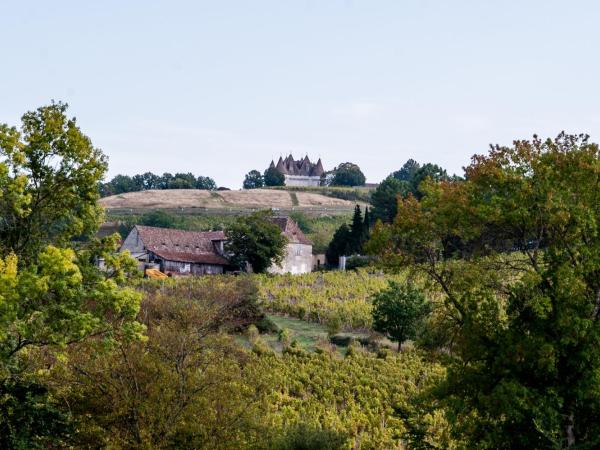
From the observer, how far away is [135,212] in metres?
100

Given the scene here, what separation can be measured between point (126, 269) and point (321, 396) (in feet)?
40.6

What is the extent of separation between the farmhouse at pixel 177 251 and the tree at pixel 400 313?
98.3ft

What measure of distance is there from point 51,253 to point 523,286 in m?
8.76

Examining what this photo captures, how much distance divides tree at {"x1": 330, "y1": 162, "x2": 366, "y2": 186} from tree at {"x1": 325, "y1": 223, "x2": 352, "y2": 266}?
69245mm

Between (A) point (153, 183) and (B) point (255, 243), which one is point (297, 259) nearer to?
(B) point (255, 243)

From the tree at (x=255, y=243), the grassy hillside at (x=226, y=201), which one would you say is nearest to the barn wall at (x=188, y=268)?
the tree at (x=255, y=243)

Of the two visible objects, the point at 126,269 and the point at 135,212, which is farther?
the point at 135,212

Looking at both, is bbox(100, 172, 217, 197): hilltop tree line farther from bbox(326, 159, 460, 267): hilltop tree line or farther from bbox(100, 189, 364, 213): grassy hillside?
bbox(326, 159, 460, 267): hilltop tree line

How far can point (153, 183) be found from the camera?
14512cm

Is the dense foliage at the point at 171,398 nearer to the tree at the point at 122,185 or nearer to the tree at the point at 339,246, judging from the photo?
the tree at the point at 339,246

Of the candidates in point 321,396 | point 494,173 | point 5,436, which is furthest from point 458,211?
point 321,396

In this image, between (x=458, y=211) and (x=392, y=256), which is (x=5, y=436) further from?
(x=458, y=211)

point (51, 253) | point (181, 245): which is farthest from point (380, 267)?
point (181, 245)

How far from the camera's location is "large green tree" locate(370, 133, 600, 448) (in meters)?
12.7
